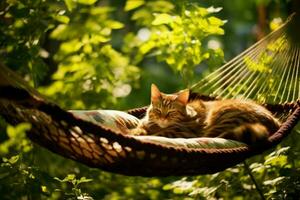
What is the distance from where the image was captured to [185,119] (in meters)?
2.44

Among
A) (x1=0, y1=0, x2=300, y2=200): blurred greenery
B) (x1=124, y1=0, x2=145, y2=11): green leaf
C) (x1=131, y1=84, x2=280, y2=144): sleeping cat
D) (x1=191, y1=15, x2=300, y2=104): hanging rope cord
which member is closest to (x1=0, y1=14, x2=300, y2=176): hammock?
(x1=131, y1=84, x2=280, y2=144): sleeping cat

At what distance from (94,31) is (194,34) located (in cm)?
51

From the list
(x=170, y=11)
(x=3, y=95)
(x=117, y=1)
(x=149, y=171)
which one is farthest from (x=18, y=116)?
(x=117, y=1)

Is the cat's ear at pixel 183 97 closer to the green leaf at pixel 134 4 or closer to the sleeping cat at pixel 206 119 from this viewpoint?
the sleeping cat at pixel 206 119

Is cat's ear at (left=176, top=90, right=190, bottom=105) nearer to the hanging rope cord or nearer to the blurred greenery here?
the hanging rope cord

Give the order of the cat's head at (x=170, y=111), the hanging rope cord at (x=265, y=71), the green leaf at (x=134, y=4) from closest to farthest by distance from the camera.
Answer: the cat's head at (x=170, y=111) → the hanging rope cord at (x=265, y=71) → the green leaf at (x=134, y=4)

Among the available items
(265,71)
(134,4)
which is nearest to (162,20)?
(134,4)

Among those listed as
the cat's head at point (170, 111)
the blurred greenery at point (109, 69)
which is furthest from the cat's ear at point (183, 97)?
the blurred greenery at point (109, 69)

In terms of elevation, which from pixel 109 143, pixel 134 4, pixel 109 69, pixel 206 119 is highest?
pixel 109 143

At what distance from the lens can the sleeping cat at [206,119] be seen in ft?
6.84

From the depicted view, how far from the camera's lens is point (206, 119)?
238cm

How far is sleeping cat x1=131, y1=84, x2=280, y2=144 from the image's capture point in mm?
2086

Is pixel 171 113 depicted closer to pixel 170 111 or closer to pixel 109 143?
pixel 170 111

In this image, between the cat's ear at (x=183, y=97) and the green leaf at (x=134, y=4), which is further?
the green leaf at (x=134, y=4)
